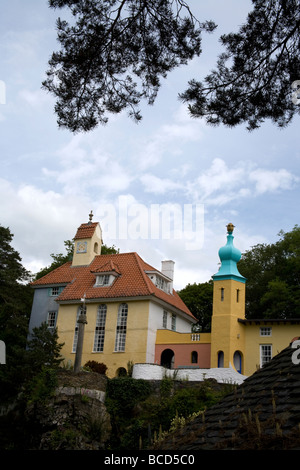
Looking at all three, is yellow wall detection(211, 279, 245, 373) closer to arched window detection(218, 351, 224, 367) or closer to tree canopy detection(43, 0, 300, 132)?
arched window detection(218, 351, 224, 367)

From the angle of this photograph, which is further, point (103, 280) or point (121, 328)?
point (103, 280)

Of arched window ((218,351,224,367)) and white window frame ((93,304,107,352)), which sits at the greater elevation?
white window frame ((93,304,107,352))

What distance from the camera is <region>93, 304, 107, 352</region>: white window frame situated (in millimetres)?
31422

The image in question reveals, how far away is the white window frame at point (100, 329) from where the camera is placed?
31.4m

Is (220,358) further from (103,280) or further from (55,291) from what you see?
(55,291)

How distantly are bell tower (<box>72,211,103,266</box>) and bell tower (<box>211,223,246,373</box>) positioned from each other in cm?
1044

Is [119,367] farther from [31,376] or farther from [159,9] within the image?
[159,9]

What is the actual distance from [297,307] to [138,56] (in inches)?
1146

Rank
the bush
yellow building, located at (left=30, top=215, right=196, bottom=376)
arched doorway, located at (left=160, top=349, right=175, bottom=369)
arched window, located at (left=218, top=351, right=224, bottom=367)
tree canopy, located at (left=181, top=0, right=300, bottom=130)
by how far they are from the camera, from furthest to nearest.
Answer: arched doorway, located at (left=160, top=349, right=175, bottom=369)
yellow building, located at (left=30, top=215, right=196, bottom=376)
the bush
arched window, located at (left=218, top=351, right=224, bottom=367)
tree canopy, located at (left=181, top=0, right=300, bottom=130)

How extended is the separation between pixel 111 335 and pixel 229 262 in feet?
28.0

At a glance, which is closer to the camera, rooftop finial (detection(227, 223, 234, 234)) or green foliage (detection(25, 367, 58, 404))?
green foliage (detection(25, 367, 58, 404))

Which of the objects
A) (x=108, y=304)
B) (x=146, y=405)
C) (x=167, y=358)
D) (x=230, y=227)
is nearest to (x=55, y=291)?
(x=108, y=304)

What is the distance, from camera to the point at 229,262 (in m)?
30.1

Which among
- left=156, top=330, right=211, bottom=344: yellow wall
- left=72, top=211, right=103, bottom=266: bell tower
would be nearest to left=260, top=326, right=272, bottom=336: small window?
left=156, top=330, right=211, bottom=344: yellow wall
